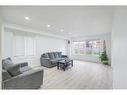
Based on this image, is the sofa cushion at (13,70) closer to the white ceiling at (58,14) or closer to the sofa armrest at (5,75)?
the sofa armrest at (5,75)

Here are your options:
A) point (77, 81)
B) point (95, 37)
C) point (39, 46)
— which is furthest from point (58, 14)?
point (95, 37)

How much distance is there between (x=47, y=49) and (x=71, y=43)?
138 inches

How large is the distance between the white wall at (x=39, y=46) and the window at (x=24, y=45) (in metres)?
0.30

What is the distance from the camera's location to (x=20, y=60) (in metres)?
5.04

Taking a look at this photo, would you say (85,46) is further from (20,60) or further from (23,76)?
(23,76)

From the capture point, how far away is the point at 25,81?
7.70 ft

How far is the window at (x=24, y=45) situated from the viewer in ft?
16.0

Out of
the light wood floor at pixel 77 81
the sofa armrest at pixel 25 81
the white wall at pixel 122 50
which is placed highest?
the white wall at pixel 122 50

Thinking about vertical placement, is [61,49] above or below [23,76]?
above

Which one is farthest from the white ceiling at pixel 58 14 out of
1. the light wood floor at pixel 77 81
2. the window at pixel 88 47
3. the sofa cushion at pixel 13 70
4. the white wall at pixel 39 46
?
the window at pixel 88 47

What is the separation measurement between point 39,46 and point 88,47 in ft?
→ 15.4

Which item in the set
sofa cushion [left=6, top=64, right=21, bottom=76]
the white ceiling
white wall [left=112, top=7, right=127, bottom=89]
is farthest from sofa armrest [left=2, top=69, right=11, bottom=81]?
white wall [left=112, top=7, right=127, bottom=89]
